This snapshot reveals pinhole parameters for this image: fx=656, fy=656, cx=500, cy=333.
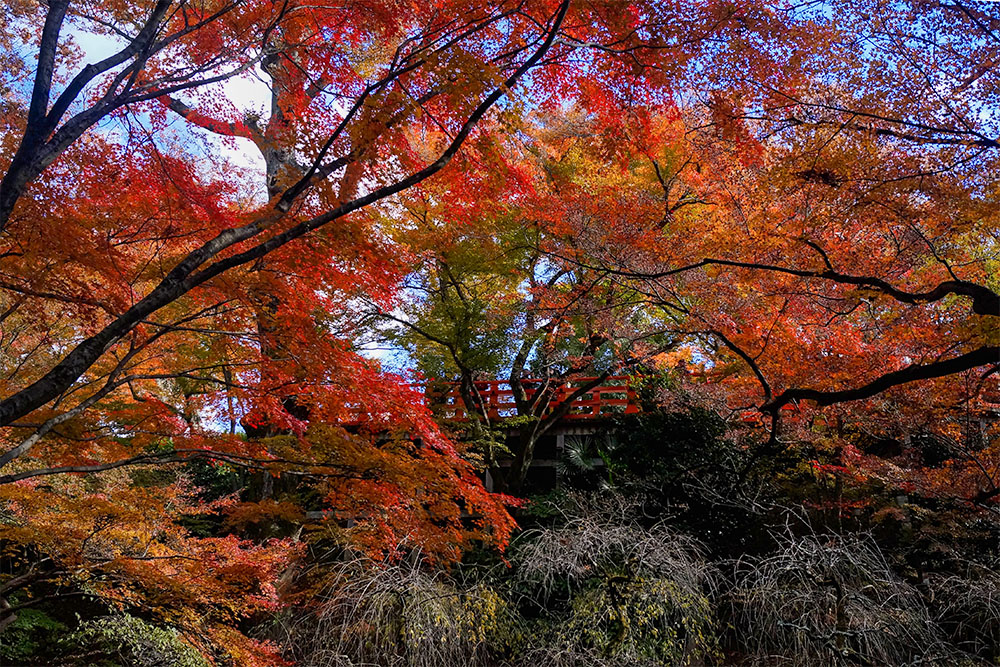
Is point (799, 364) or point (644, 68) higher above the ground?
point (644, 68)

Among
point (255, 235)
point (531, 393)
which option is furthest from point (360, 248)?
point (531, 393)

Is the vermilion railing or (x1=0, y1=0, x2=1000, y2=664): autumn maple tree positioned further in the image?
the vermilion railing

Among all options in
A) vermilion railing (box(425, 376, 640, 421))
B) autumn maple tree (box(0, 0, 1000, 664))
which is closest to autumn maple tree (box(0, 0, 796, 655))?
autumn maple tree (box(0, 0, 1000, 664))

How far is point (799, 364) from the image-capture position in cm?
818

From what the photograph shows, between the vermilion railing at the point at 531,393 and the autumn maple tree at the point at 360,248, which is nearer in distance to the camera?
the autumn maple tree at the point at 360,248

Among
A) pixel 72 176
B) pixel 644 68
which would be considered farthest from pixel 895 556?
pixel 72 176

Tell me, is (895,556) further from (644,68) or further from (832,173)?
(644,68)

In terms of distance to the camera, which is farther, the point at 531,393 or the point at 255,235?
the point at 531,393

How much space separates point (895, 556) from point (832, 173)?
235 inches

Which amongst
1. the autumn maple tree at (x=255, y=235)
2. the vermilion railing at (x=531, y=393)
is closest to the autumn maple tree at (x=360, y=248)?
the autumn maple tree at (x=255, y=235)

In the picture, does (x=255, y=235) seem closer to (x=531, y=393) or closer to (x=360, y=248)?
(x=360, y=248)

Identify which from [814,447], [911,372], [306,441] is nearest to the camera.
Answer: [911,372]

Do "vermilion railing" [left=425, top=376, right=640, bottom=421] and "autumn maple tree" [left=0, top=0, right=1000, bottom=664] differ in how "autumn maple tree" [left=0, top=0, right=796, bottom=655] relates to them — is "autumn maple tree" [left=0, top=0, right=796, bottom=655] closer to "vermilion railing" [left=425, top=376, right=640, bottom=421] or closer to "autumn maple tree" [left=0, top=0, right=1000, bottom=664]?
"autumn maple tree" [left=0, top=0, right=1000, bottom=664]

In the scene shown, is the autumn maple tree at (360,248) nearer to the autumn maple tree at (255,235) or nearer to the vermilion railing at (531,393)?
the autumn maple tree at (255,235)
